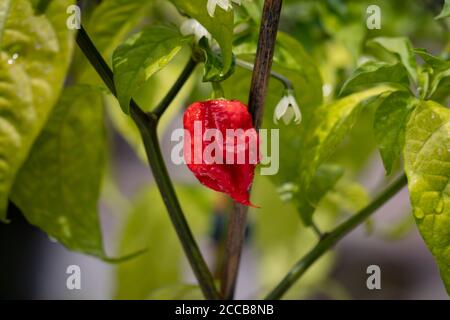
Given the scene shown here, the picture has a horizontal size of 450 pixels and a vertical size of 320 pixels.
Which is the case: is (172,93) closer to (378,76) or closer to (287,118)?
(378,76)

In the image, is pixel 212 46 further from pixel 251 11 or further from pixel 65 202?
pixel 65 202

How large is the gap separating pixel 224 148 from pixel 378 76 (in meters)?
0.12

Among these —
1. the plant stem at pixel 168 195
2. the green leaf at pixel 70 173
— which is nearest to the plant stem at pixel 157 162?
the plant stem at pixel 168 195

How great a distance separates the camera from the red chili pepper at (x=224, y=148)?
1.50 feet

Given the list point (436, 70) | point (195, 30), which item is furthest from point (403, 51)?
point (195, 30)

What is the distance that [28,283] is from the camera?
2076 mm

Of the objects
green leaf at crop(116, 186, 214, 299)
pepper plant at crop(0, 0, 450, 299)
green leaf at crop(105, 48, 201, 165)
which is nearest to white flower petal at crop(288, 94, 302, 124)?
pepper plant at crop(0, 0, 450, 299)

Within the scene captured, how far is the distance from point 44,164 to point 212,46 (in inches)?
7.6

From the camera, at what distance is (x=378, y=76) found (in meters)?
0.50

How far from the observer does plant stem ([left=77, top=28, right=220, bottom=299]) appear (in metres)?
0.49

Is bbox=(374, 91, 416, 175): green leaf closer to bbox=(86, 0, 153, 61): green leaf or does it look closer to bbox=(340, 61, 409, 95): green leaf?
bbox=(340, 61, 409, 95): green leaf

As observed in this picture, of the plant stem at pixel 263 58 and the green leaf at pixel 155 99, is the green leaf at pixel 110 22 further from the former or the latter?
the plant stem at pixel 263 58

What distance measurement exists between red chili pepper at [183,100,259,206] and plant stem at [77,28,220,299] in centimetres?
5

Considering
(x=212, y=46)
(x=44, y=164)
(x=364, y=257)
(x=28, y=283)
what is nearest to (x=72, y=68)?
(x=44, y=164)
